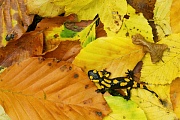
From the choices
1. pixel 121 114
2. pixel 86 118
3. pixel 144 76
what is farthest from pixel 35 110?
pixel 144 76

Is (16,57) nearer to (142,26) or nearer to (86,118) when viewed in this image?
(86,118)

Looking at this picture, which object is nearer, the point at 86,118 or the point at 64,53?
the point at 86,118

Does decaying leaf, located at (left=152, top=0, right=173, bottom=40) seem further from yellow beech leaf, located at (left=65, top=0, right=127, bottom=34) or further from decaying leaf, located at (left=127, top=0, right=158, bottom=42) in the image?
yellow beech leaf, located at (left=65, top=0, right=127, bottom=34)

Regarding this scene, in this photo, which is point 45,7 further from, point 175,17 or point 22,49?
point 175,17

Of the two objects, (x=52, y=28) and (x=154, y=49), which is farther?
(x=52, y=28)

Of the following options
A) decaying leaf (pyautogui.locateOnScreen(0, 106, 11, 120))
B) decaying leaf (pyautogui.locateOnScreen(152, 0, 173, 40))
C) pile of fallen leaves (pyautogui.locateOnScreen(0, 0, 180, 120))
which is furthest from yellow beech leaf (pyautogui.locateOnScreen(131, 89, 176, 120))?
decaying leaf (pyautogui.locateOnScreen(0, 106, 11, 120))

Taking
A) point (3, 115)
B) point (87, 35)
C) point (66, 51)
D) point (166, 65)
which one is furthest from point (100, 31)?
point (3, 115)

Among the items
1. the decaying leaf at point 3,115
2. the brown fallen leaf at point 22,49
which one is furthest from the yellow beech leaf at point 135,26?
the decaying leaf at point 3,115
